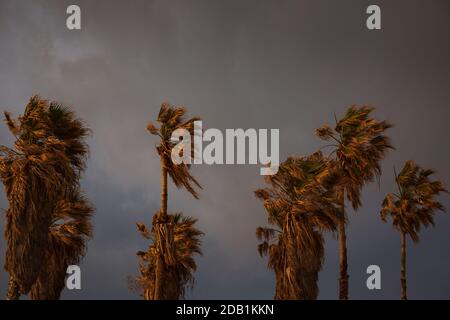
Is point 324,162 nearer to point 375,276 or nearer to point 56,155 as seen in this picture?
point 375,276

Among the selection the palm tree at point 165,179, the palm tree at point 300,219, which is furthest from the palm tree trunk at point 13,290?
the palm tree at point 300,219

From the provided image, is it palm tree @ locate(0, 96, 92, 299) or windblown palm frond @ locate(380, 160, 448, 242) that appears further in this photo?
windblown palm frond @ locate(380, 160, 448, 242)

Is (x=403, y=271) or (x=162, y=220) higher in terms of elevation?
(x=162, y=220)

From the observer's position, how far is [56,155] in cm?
2325

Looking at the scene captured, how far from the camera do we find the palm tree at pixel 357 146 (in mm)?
30250

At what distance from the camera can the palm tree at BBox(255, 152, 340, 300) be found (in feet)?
81.5

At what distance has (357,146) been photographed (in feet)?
98.7

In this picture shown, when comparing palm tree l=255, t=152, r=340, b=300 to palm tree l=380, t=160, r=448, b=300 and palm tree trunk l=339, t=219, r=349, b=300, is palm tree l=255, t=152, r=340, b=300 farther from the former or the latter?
palm tree l=380, t=160, r=448, b=300

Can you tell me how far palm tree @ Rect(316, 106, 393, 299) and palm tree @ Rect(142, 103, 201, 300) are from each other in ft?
35.1

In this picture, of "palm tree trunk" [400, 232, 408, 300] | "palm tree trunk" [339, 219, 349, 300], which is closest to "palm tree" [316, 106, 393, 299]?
"palm tree trunk" [339, 219, 349, 300]

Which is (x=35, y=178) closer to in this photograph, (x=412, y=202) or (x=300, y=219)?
(x=300, y=219)

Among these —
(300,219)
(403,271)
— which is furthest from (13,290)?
(403,271)

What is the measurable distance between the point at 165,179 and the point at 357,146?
42.3 feet

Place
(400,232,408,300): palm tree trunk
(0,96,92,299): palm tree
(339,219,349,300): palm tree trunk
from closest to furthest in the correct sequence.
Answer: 1. (0,96,92,299): palm tree
2. (339,219,349,300): palm tree trunk
3. (400,232,408,300): palm tree trunk
